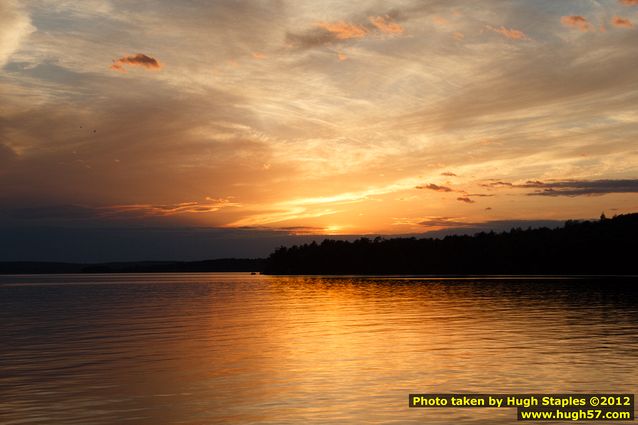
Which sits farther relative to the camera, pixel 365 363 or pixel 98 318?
pixel 98 318

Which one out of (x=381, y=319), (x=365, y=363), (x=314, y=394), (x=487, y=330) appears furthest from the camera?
(x=381, y=319)

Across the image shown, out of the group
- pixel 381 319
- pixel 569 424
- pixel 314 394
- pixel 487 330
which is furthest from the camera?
pixel 381 319

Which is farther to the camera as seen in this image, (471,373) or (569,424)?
(471,373)

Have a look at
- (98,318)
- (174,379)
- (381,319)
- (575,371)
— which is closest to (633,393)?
(575,371)

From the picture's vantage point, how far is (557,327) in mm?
59062

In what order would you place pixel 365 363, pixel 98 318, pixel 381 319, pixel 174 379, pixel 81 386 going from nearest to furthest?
1. pixel 81 386
2. pixel 174 379
3. pixel 365 363
4. pixel 381 319
5. pixel 98 318

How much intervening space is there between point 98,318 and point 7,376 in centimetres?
4323

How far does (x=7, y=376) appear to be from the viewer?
118 ft

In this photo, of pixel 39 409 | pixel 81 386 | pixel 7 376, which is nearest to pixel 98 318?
pixel 7 376

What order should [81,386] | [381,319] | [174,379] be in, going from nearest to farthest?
[81,386]
[174,379]
[381,319]

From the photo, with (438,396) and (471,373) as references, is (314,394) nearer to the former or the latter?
(438,396)

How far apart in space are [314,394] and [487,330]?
31002mm

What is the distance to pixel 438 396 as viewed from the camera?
1142 inches

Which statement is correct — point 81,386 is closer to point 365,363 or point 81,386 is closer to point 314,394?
point 314,394
